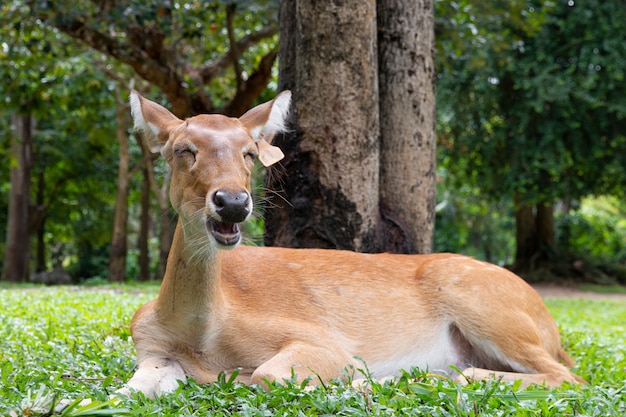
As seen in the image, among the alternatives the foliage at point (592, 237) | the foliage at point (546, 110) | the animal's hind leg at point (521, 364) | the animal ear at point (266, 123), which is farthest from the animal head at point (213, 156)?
the foliage at point (592, 237)

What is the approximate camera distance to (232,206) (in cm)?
343

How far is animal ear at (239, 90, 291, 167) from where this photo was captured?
163 inches

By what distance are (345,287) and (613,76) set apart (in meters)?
14.7

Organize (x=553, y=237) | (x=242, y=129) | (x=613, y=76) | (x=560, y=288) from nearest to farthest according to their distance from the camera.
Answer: (x=242, y=129)
(x=613, y=76)
(x=560, y=288)
(x=553, y=237)

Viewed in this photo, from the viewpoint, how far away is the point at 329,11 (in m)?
5.72

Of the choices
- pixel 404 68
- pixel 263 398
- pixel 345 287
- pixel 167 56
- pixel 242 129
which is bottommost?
pixel 263 398

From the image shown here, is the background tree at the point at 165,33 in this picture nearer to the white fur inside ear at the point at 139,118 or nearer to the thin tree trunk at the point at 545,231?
the white fur inside ear at the point at 139,118

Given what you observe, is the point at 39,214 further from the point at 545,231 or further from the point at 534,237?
the point at 545,231

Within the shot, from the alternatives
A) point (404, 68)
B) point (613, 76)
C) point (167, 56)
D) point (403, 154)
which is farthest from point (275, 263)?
point (613, 76)

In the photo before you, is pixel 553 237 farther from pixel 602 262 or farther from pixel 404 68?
pixel 404 68

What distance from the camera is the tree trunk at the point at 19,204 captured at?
19286 mm

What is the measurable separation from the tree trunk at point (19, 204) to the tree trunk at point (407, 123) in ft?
49.8

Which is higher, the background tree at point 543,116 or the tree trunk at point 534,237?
the background tree at point 543,116

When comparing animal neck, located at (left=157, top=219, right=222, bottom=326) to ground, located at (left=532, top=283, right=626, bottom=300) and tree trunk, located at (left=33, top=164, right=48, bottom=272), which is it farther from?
tree trunk, located at (left=33, top=164, right=48, bottom=272)
